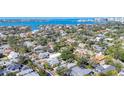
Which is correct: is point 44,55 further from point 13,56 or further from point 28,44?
point 13,56

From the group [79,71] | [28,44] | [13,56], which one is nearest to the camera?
[79,71]

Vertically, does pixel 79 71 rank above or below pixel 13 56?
below

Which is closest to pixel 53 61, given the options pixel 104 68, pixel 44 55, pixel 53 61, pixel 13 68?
pixel 53 61

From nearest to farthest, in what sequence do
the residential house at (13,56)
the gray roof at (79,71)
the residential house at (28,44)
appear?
1. the gray roof at (79,71)
2. the residential house at (13,56)
3. the residential house at (28,44)

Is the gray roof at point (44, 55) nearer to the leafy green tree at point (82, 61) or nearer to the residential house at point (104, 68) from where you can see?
the leafy green tree at point (82, 61)

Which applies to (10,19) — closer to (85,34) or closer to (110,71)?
(85,34)

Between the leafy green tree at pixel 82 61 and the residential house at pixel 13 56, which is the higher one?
the residential house at pixel 13 56

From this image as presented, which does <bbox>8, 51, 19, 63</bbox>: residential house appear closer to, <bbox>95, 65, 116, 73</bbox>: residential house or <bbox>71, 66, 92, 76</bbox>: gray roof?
<bbox>71, 66, 92, 76</bbox>: gray roof

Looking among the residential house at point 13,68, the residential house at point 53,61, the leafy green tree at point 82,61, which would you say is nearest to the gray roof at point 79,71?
the leafy green tree at point 82,61

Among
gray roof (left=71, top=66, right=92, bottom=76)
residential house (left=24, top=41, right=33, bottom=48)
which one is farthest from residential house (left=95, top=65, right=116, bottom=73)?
residential house (left=24, top=41, right=33, bottom=48)

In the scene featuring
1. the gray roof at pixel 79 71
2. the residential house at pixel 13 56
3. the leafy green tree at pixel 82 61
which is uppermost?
the residential house at pixel 13 56
